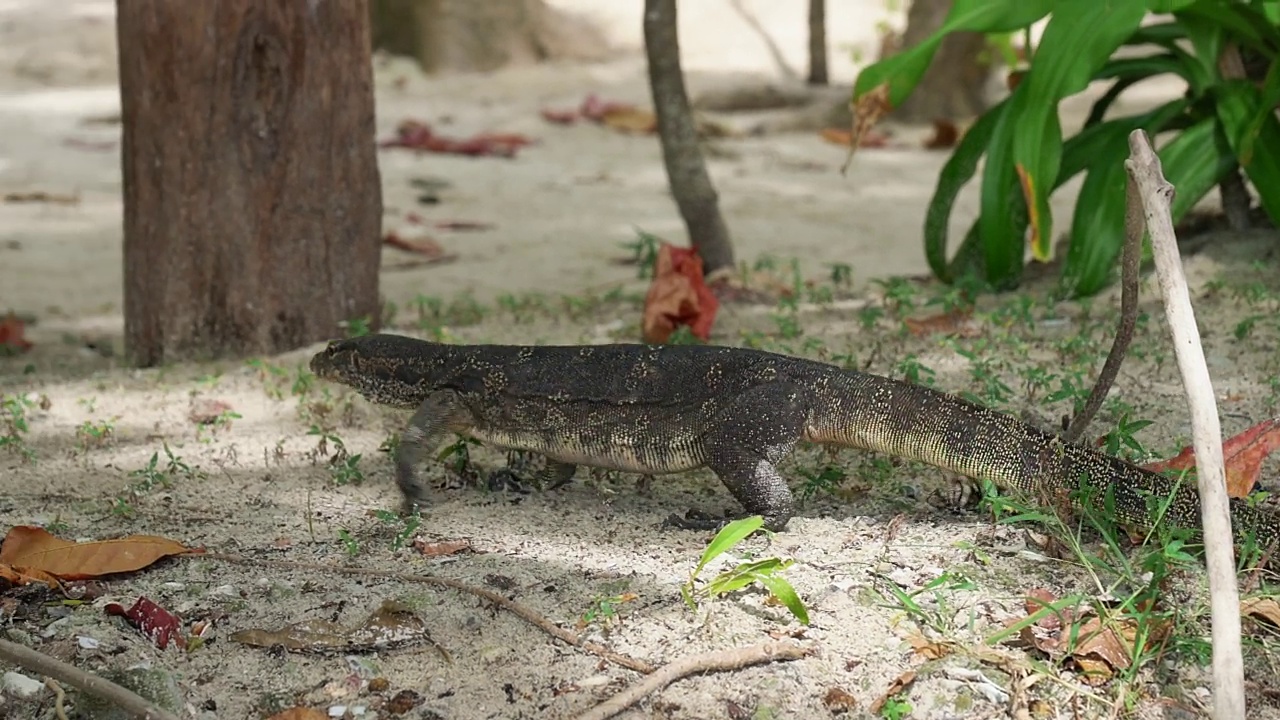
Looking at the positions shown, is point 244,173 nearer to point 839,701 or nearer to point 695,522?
point 695,522

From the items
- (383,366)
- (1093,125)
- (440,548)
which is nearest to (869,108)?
(1093,125)

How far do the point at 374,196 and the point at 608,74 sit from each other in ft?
26.9

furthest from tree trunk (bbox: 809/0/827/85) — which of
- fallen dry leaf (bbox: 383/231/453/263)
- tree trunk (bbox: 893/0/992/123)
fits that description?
fallen dry leaf (bbox: 383/231/453/263)

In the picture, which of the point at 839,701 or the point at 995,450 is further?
the point at 995,450

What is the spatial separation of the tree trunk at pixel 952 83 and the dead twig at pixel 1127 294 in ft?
25.3

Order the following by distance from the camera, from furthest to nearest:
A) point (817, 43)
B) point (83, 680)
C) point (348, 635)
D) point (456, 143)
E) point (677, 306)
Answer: point (817, 43), point (456, 143), point (677, 306), point (348, 635), point (83, 680)

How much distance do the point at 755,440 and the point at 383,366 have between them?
1308 mm

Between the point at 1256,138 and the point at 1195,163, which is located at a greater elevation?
the point at 1256,138

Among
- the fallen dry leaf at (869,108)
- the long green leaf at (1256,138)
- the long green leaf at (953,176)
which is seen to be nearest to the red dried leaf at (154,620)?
the fallen dry leaf at (869,108)

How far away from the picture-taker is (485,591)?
3.26 metres

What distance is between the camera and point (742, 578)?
125 inches

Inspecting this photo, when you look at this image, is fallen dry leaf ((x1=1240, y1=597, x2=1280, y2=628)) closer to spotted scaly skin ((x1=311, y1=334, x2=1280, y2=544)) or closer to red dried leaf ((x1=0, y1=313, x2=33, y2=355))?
spotted scaly skin ((x1=311, y1=334, x2=1280, y2=544))

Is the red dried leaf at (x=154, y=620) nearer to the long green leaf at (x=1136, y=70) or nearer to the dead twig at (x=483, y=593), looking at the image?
the dead twig at (x=483, y=593)

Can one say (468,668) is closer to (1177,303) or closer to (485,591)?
(485,591)
